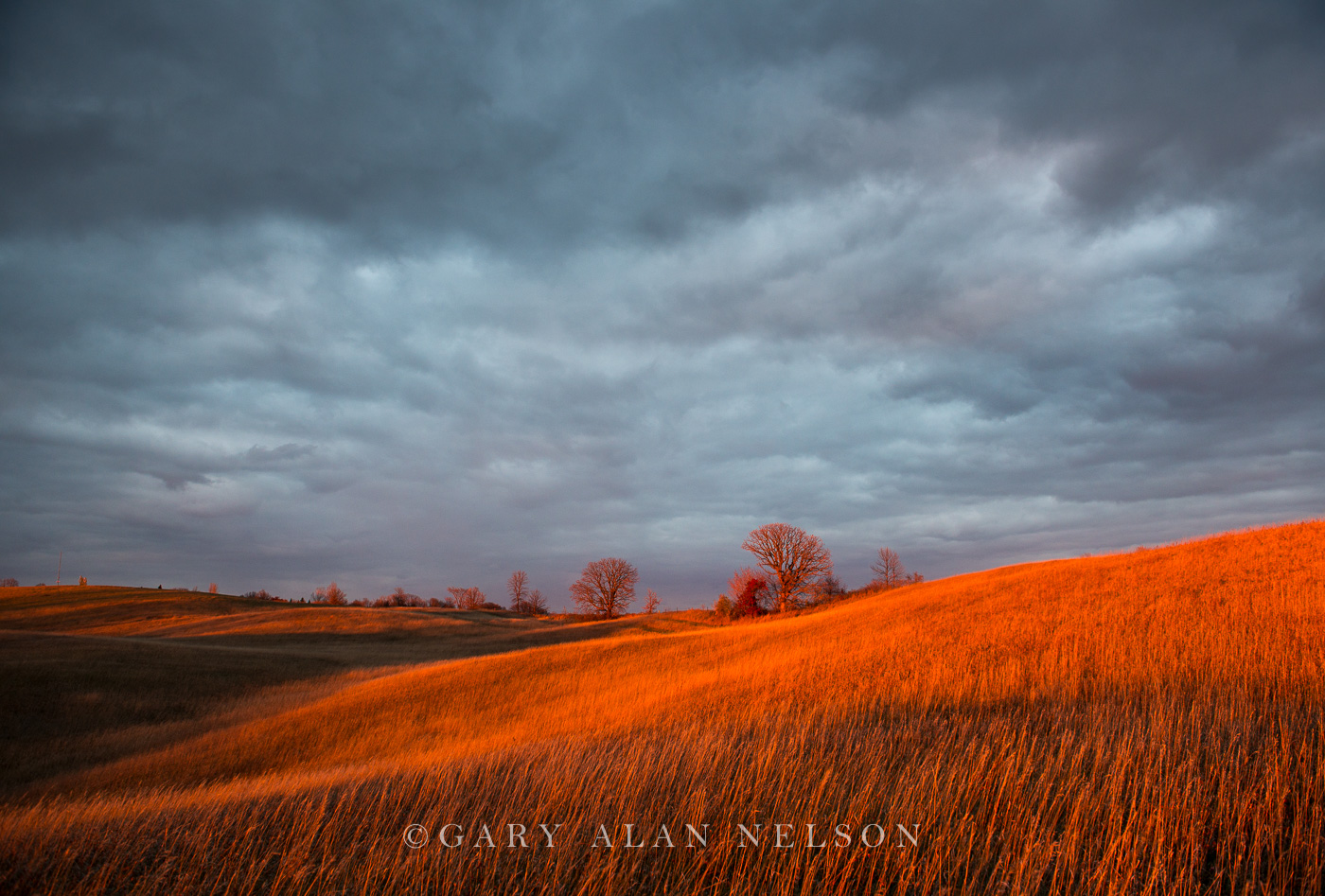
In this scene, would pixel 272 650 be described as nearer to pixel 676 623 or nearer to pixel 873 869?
pixel 676 623

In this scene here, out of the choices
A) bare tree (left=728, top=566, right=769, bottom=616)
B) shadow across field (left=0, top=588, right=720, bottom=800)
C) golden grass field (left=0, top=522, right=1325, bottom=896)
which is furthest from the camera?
bare tree (left=728, top=566, right=769, bottom=616)

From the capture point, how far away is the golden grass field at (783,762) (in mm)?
4211

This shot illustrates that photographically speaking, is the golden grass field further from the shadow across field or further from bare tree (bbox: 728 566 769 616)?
bare tree (bbox: 728 566 769 616)

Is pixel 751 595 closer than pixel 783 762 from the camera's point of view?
No

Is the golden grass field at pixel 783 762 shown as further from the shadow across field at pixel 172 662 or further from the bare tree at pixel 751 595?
the bare tree at pixel 751 595

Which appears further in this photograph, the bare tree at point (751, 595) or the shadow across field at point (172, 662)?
the bare tree at point (751, 595)

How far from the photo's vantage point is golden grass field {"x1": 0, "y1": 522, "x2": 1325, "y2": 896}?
166 inches

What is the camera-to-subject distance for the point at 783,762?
19.8 feet

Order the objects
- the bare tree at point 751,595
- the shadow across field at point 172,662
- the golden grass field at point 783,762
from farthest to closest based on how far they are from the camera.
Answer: the bare tree at point 751,595 < the shadow across field at point 172,662 < the golden grass field at point 783,762

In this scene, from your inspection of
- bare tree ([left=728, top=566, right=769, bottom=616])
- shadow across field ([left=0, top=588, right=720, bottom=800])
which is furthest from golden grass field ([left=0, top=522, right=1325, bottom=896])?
bare tree ([left=728, top=566, right=769, bottom=616])

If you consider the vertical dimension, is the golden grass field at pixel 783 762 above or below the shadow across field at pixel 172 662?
above

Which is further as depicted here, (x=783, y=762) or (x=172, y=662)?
(x=172, y=662)

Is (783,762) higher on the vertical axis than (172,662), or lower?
higher

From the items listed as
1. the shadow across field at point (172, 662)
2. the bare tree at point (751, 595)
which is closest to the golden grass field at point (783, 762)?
the shadow across field at point (172, 662)
